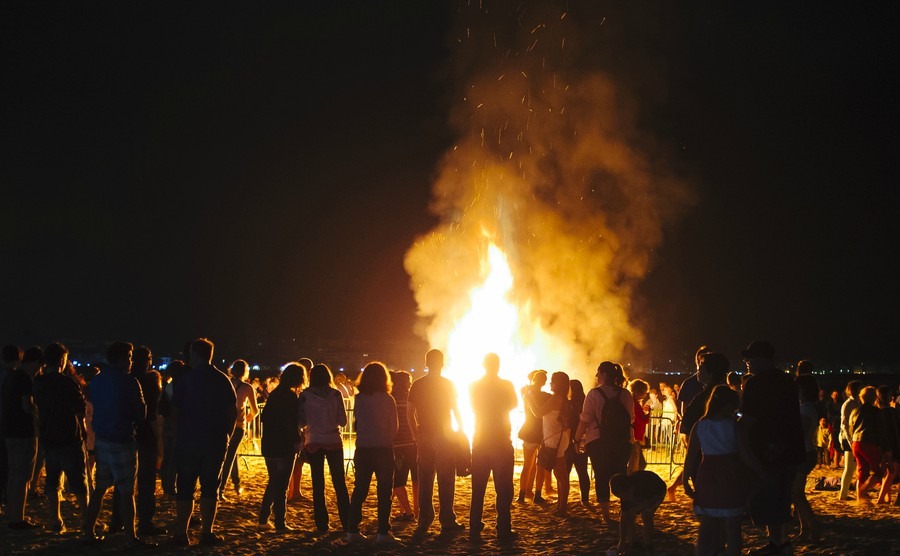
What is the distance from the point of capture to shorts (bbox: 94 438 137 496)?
7445 millimetres

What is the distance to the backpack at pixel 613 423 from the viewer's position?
9.05m

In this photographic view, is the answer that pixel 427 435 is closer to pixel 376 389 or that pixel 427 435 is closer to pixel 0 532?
pixel 376 389

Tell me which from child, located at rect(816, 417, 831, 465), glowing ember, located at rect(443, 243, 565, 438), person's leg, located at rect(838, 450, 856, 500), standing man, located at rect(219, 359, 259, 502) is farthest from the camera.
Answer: glowing ember, located at rect(443, 243, 565, 438)

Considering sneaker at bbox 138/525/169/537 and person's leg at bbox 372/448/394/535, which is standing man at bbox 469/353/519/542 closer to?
person's leg at bbox 372/448/394/535

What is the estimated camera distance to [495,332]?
22562mm

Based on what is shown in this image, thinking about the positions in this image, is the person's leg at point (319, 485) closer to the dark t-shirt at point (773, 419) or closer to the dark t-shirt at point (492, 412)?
the dark t-shirt at point (492, 412)

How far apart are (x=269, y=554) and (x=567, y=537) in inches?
126

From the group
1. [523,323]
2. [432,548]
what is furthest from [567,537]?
[523,323]

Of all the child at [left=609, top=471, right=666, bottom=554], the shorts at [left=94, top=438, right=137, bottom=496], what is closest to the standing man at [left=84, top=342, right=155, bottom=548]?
the shorts at [left=94, top=438, right=137, bottom=496]

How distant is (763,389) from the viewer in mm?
7082

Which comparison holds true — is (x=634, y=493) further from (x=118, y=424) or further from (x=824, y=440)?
(x=824, y=440)

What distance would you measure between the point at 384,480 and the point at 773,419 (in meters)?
3.82

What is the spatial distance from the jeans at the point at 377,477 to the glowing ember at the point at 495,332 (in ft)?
40.4

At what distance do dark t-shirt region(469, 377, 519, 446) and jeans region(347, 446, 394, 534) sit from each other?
94 centimetres
